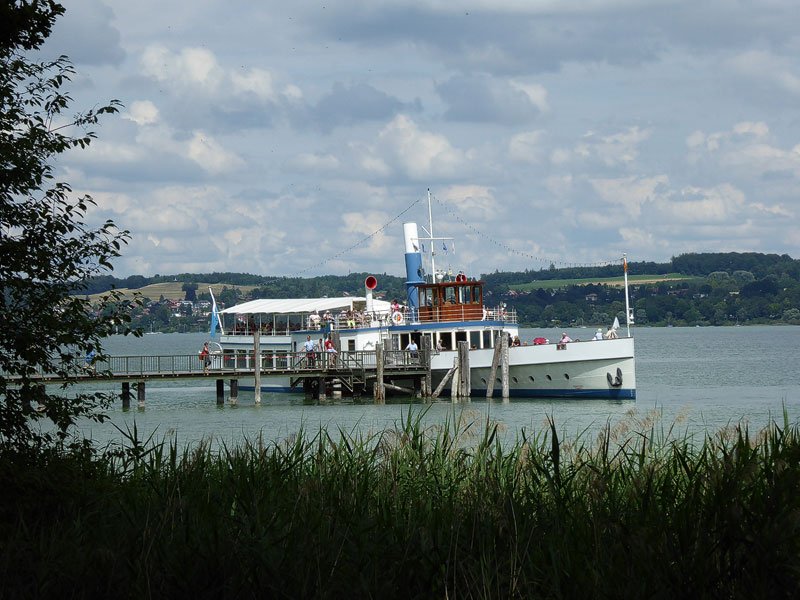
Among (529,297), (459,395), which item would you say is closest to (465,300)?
(459,395)

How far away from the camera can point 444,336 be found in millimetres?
41875

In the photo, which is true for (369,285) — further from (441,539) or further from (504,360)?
(441,539)

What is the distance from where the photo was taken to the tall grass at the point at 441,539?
6133 millimetres

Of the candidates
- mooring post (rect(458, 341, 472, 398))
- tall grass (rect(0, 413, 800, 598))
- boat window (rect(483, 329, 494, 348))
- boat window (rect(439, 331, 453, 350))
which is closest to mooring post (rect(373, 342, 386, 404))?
mooring post (rect(458, 341, 472, 398))

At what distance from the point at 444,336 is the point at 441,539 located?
115 feet

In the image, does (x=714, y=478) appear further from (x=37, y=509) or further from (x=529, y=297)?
(x=529, y=297)

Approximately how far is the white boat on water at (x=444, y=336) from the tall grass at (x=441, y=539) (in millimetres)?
29318

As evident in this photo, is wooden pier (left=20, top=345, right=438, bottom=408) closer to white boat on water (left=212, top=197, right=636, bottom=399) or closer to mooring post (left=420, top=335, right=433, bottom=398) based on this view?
mooring post (left=420, top=335, right=433, bottom=398)

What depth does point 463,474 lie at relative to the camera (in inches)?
349

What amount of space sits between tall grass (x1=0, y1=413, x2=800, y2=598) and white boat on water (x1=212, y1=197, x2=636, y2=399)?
29.3 meters

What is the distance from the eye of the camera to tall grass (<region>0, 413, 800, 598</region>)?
6133 mm

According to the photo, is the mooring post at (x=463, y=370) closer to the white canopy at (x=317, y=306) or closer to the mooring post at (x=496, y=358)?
the mooring post at (x=496, y=358)

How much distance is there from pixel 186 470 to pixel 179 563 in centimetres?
255

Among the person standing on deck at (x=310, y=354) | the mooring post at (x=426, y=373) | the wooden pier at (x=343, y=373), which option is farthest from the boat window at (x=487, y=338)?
the person standing on deck at (x=310, y=354)
